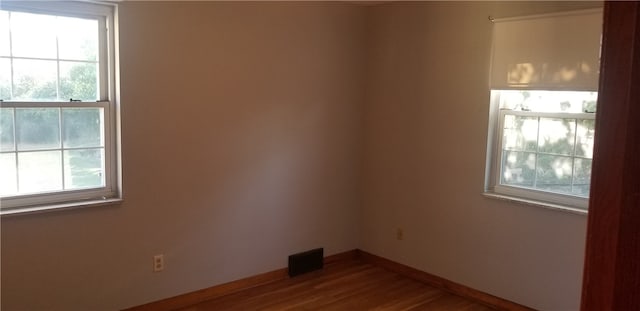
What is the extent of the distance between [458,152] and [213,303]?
6.77ft

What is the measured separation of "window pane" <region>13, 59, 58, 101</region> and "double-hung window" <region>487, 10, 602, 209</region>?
2.78 metres

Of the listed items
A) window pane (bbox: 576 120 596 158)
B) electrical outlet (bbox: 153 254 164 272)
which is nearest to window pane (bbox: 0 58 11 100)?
electrical outlet (bbox: 153 254 164 272)

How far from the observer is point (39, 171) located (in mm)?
2990

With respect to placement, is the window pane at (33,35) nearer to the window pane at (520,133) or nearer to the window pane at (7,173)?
the window pane at (7,173)

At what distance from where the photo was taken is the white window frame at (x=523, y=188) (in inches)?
128

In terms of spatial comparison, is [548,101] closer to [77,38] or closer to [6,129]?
[77,38]

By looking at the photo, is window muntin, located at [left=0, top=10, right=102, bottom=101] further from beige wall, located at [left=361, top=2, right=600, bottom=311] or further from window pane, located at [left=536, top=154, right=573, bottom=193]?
window pane, located at [left=536, top=154, right=573, bottom=193]

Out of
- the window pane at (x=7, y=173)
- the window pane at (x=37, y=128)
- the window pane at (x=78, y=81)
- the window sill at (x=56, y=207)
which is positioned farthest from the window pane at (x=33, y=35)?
the window sill at (x=56, y=207)

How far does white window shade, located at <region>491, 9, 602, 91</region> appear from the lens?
9.95 feet

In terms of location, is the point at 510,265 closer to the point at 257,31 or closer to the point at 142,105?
the point at 257,31

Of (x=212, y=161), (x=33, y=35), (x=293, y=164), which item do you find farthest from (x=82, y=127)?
(x=293, y=164)

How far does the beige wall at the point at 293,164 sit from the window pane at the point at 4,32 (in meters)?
0.58

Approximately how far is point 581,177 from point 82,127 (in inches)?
122

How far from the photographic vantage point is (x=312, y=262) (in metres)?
4.27
